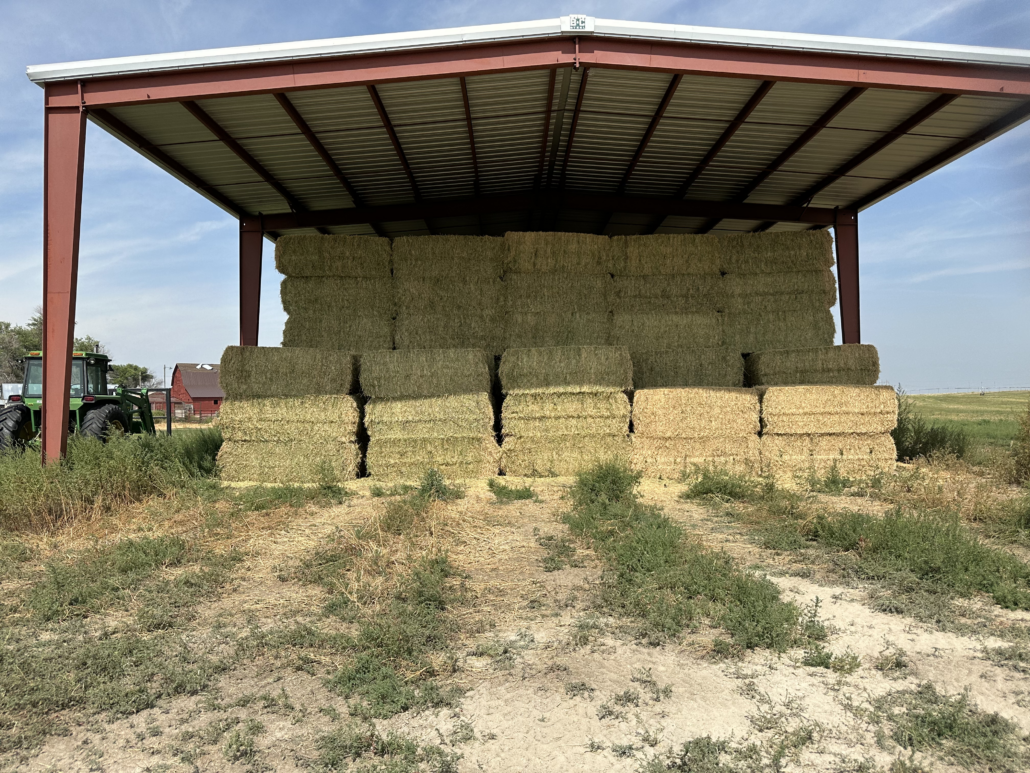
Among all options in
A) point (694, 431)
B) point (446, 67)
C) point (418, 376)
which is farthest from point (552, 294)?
point (446, 67)

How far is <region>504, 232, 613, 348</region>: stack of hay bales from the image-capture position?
12234mm

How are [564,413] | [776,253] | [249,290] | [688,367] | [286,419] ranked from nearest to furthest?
1. [286,419]
2. [564,413]
3. [688,367]
4. [776,253]
5. [249,290]

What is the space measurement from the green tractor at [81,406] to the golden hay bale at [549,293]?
292 inches

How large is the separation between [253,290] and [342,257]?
254 cm

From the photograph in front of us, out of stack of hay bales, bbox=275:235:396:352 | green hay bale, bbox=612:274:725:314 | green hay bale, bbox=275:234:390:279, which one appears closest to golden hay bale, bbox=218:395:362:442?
stack of hay bales, bbox=275:235:396:352

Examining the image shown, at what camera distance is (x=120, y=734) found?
3.45 meters

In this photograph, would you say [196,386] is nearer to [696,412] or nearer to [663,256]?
[663,256]

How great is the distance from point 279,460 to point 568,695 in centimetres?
771

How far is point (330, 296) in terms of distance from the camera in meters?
12.3

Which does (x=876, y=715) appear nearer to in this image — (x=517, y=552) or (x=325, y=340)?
(x=517, y=552)

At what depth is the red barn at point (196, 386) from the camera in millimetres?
54938

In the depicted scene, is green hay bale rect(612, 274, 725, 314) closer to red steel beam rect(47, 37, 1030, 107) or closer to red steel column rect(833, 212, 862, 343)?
red steel column rect(833, 212, 862, 343)

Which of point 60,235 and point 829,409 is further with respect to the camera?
point 829,409

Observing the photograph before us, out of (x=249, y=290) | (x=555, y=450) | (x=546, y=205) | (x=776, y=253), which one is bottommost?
(x=555, y=450)
